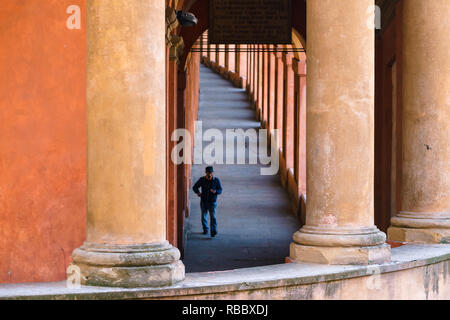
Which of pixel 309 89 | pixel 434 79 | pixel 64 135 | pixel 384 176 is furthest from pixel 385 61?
pixel 64 135

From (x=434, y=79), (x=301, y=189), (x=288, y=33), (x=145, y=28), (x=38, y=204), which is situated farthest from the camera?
(x=301, y=189)

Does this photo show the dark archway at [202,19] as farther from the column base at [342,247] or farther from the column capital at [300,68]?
the column base at [342,247]

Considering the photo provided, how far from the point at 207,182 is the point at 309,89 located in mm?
11796

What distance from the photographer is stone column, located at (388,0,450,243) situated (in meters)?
11.3

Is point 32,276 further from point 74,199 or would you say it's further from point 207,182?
point 207,182

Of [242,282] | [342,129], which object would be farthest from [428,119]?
[242,282]

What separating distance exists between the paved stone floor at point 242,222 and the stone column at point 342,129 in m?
6.67

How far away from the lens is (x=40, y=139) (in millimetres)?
9656

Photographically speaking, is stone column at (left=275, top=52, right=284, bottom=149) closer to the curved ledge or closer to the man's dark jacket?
the man's dark jacket

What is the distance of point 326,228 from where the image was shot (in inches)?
361

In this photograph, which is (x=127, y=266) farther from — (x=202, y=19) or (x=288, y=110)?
(x=288, y=110)

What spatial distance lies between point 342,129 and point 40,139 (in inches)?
146

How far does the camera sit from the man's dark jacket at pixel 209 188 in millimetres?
20984

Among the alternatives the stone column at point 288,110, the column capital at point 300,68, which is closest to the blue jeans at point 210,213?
the column capital at point 300,68
